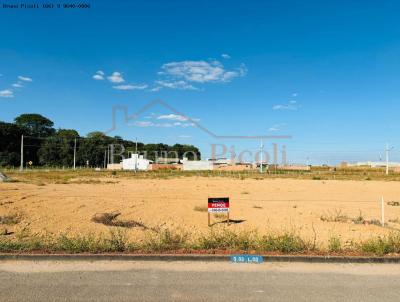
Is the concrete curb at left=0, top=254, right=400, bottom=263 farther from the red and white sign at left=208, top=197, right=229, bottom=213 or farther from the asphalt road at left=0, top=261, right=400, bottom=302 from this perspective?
the red and white sign at left=208, top=197, right=229, bottom=213

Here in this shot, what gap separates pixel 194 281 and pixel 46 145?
9936 cm

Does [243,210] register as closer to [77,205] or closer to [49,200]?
[77,205]

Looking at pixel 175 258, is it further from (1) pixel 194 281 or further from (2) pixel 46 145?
(2) pixel 46 145

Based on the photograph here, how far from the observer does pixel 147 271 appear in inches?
246

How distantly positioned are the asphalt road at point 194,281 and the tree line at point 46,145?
8361cm

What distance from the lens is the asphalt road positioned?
17.1 ft

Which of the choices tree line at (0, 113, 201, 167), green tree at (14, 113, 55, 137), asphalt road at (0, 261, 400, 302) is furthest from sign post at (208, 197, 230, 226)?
green tree at (14, 113, 55, 137)

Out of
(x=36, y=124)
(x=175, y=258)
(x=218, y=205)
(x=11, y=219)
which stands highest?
(x=36, y=124)

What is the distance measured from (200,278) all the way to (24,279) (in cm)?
302

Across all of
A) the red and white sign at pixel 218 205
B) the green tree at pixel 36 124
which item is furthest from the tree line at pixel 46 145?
the red and white sign at pixel 218 205

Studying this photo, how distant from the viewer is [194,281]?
19.0 ft

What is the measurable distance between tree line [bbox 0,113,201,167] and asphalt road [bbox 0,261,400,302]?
83610mm

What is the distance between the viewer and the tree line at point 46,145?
89625 mm

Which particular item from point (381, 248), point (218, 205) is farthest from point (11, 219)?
point (381, 248)
